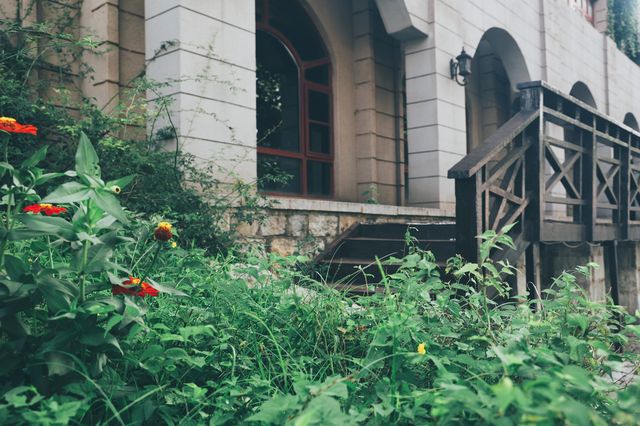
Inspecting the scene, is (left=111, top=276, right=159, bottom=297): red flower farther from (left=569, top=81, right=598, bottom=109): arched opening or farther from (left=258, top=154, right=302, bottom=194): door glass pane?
(left=569, top=81, right=598, bottom=109): arched opening

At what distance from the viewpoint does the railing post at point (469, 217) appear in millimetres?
3906

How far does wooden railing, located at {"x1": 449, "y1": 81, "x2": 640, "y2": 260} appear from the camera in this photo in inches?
158

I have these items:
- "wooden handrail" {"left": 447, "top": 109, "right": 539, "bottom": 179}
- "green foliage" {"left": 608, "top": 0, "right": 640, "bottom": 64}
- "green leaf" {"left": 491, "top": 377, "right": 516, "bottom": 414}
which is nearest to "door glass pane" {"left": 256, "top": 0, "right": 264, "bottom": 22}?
"wooden handrail" {"left": 447, "top": 109, "right": 539, "bottom": 179}

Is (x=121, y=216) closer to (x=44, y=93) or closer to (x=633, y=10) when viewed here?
(x=44, y=93)

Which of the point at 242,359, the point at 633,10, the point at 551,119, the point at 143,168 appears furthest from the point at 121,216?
the point at 633,10

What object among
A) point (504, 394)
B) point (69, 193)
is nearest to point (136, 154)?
point (69, 193)

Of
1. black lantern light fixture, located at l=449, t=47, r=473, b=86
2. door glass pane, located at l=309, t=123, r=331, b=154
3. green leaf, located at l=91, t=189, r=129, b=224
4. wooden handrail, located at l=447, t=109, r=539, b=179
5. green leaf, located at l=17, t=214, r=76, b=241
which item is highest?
black lantern light fixture, located at l=449, t=47, r=473, b=86

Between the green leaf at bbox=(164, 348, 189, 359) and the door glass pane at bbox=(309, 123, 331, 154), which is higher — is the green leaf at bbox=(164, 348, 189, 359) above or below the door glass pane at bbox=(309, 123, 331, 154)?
below

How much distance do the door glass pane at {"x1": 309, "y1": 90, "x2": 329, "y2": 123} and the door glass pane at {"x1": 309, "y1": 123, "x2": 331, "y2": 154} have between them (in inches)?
4.5

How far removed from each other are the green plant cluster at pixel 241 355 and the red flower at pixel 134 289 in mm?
24

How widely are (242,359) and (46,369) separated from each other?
2.25 ft

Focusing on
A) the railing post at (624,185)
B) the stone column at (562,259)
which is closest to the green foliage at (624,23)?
the railing post at (624,185)

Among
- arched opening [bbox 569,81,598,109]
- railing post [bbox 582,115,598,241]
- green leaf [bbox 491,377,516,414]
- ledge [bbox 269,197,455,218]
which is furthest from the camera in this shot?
arched opening [bbox 569,81,598,109]

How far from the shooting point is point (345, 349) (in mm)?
2322
